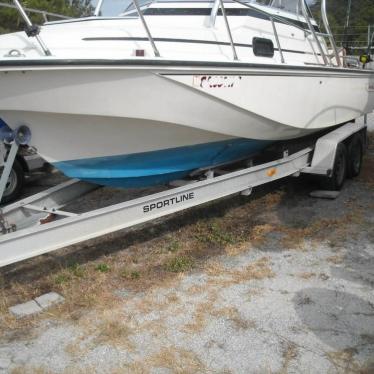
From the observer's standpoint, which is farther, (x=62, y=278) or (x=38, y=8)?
(x=38, y=8)

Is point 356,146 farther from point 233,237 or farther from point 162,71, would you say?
point 162,71

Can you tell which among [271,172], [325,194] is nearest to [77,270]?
[271,172]

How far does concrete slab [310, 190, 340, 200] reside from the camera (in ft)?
17.9

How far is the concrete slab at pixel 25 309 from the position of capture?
3.15 metres

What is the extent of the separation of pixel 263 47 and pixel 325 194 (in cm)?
193

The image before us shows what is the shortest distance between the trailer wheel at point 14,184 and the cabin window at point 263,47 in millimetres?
3307

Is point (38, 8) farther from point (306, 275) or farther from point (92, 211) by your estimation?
point (306, 275)

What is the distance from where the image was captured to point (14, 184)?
19.2ft

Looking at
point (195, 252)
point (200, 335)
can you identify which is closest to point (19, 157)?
point (195, 252)

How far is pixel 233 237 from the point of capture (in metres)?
4.38

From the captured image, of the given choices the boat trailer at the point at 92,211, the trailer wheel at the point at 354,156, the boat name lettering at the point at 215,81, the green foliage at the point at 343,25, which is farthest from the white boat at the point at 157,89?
the green foliage at the point at 343,25

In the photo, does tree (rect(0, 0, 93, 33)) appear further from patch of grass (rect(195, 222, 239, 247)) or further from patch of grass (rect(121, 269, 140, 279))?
patch of grass (rect(121, 269, 140, 279))

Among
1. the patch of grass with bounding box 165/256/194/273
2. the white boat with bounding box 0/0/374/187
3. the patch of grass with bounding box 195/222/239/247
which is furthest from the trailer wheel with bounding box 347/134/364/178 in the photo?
the patch of grass with bounding box 165/256/194/273

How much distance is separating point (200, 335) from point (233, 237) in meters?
1.58
